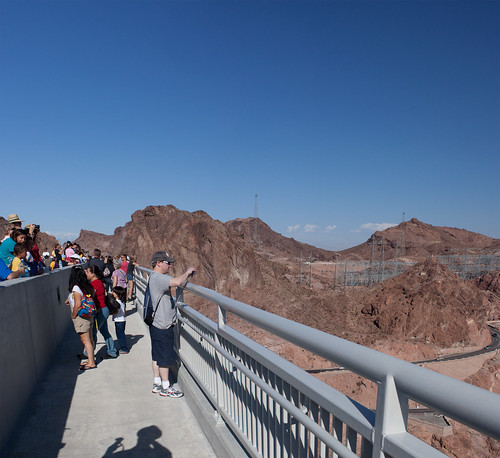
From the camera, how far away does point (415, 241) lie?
144 m

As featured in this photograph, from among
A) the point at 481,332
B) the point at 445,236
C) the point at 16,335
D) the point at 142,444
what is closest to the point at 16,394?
the point at 16,335

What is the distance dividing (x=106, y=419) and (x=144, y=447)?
0.73 metres

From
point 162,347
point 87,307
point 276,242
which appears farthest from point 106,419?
point 276,242

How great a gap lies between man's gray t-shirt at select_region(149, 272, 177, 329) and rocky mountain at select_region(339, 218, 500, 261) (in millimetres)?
133005

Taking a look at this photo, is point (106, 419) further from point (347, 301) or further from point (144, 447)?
point (347, 301)

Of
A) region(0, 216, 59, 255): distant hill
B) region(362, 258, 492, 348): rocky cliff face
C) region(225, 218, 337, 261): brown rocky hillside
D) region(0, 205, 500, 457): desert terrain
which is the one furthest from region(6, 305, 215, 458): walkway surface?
region(225, 218, 337, 261): brown rocky hillside

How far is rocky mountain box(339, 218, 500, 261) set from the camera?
5167 inches

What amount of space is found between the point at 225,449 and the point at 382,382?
209 cm

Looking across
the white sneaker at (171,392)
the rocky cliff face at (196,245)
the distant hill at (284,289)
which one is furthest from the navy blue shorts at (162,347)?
the rocky cliff face at (196,245)

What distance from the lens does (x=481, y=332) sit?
170ft

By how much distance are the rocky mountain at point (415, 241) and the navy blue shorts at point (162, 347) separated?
13300 cm

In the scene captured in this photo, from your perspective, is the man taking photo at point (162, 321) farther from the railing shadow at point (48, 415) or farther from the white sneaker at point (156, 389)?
the railing shadow at point (48, 415)

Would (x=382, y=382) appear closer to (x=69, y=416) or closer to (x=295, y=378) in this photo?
(x=295, y=378)

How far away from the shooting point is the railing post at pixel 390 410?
3.90 feet
